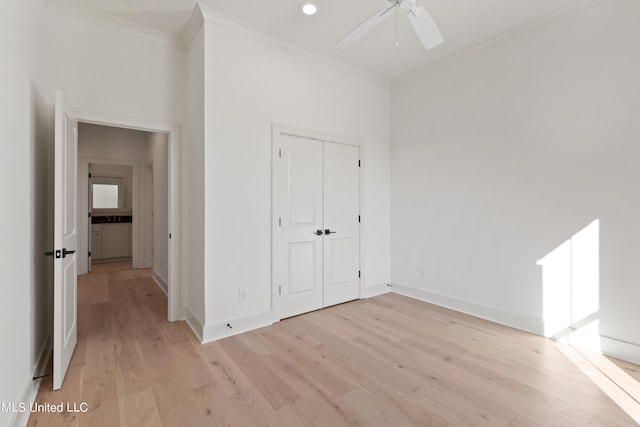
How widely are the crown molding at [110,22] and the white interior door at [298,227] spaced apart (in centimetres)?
161

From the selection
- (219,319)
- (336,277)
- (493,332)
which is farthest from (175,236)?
(493,332)

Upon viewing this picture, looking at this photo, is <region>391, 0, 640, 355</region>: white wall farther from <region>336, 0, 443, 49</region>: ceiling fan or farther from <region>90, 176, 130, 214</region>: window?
<region>90, 176, 130, 214</region>: window

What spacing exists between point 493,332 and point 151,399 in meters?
3.09

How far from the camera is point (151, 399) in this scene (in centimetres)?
196

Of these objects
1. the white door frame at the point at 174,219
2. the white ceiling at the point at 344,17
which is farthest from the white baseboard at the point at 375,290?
the white ceiling at the point at 344,17

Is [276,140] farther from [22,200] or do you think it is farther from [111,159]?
[111,159]

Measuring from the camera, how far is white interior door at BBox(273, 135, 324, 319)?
11.0 feet

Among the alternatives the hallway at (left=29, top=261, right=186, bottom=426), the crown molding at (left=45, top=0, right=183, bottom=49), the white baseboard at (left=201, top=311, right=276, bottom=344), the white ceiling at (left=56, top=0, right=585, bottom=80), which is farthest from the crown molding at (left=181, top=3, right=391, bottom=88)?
the hallway at (left=29, top=261, right=186, bottom=426)

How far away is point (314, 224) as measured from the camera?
3.68 meters

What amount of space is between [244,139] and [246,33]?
1090 mm

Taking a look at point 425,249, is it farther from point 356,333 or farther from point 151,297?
point 151,297

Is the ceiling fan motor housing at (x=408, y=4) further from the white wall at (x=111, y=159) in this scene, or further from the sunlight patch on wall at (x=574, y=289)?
the white wall at (x=111, y=159)

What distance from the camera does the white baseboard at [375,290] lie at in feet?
13.7

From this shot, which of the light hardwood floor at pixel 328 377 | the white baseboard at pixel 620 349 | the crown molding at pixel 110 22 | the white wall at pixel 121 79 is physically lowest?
the light hardwood floor at pixel 328 377
